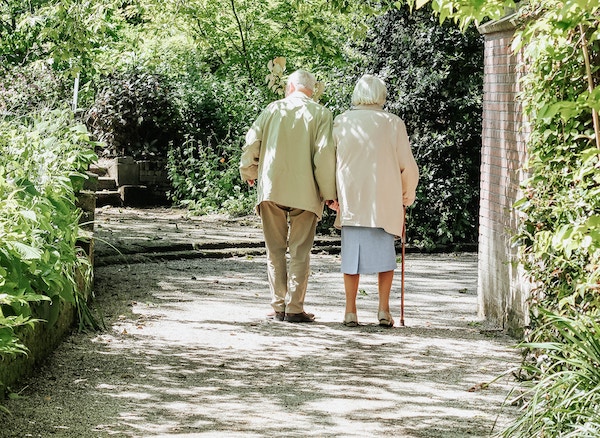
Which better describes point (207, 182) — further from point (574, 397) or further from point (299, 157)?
point (574, 397)

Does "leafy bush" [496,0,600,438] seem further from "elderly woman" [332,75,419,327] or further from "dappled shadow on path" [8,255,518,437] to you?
"elderly woman" [332,75,419,327]

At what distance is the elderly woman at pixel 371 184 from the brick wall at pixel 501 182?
0.70m

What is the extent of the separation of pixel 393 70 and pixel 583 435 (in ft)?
33.6

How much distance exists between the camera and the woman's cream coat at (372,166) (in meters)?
8.11

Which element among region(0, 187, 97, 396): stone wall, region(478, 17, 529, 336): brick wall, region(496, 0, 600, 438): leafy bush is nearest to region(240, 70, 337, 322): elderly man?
region(478, 17, 529, 336): brick wall

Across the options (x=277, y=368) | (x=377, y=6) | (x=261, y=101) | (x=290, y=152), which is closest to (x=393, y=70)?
(x=377, y=6)

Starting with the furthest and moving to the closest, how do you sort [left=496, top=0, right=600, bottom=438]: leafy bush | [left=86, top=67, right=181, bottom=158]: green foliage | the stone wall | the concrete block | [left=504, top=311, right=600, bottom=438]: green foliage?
[left=86, top=67, right=181, bottom=158]: green foliage → the concrete block → the stone wall → [left=496, top=0, right=600, bottom=438]: leafy bush → [left=504, top=311, right=600, bottom=438]: green foliage

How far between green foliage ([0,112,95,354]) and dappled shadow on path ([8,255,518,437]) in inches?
23.1

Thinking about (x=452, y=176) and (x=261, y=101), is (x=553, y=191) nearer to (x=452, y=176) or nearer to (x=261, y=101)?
(x=452, y=176)

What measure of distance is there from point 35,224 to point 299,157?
273 cm

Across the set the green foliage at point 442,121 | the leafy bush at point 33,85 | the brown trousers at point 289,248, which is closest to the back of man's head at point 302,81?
the brown trousers at point 289,248

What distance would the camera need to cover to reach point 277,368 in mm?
6785

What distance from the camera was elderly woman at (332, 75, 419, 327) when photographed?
812cm

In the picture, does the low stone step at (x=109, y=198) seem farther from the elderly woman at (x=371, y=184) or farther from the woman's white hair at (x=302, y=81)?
the elderly woman at (x=371, y=184)
